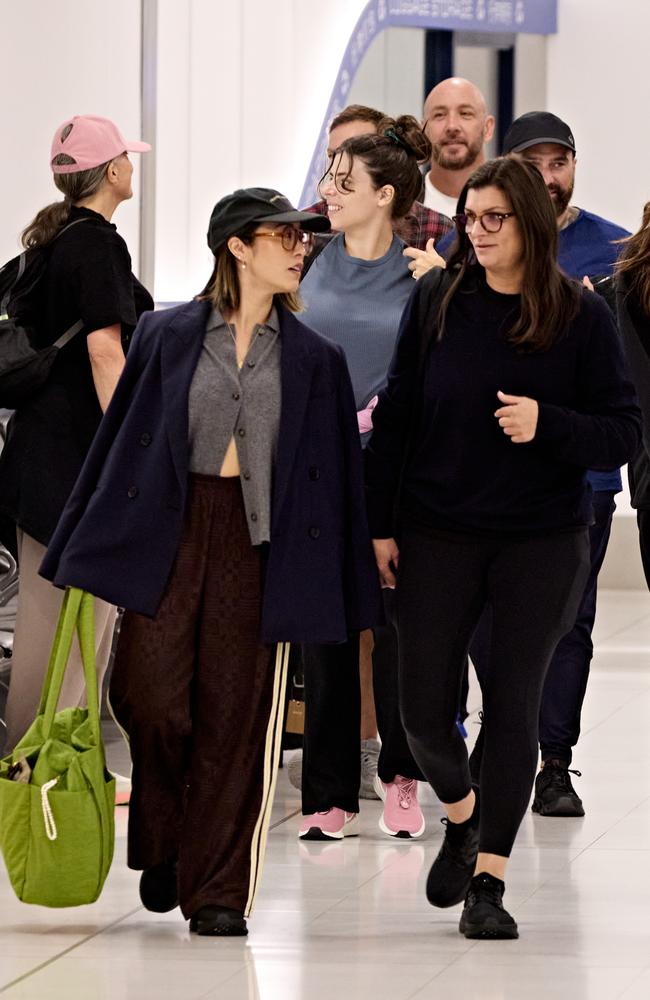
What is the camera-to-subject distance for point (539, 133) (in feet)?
18.9

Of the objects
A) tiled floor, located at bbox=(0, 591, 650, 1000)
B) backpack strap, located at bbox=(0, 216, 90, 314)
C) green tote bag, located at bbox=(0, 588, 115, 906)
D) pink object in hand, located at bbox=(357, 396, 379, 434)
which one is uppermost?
backpack strap, located at bbox=(0, 216, 90, 314)

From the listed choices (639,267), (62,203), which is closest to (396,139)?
(639,267)

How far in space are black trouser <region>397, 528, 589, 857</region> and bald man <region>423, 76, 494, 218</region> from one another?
8.30 feet

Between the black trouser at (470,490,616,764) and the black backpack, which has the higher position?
the black backpack

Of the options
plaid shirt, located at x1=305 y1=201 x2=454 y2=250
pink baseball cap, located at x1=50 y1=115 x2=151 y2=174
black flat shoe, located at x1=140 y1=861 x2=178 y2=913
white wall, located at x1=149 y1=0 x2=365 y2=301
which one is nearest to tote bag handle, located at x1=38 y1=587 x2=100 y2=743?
black flat shoe, located at x1=140 y1=861 x2=178 y2=913

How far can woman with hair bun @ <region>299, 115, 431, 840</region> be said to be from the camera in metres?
5.29

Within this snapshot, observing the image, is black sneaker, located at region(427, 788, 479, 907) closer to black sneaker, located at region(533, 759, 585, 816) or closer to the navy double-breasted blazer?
the navy double-breasted blazer

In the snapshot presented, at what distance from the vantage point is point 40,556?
17.3ft

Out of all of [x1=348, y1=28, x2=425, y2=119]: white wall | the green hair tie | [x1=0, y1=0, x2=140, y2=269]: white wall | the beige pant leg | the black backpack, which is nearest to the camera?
the black backpack

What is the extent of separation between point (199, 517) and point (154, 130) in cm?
558

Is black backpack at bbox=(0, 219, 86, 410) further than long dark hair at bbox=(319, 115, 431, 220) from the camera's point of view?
No

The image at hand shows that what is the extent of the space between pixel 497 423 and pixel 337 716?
1.32 meters

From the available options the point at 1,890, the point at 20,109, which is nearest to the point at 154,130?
the point at 20,109

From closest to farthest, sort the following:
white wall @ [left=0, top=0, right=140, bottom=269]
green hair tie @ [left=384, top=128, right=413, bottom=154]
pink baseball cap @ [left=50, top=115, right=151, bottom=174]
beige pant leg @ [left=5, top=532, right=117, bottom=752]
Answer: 1. beige pant leg @ [left=5, top=532, right=117, bottom=752]
2. pink baseball cap @ [left=50, top=115, right=151, bottom=174]
3. green hair tie @ [left=384, top=128, right=413, bottom=154]
4. white wall @ [left=0, top=0, right=140, bottom=269]
